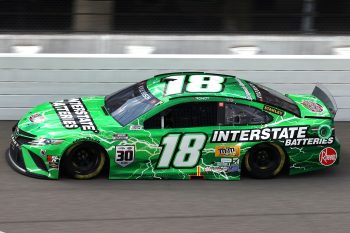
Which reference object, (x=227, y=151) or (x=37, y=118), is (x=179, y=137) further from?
(x=37, y=118)

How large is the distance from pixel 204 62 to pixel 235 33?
50.8 inches

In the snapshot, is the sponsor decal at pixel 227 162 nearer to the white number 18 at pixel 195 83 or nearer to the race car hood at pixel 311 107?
the white number 18 at pixel 195 83

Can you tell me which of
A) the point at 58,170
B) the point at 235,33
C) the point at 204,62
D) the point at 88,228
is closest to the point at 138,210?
the point at 88,228

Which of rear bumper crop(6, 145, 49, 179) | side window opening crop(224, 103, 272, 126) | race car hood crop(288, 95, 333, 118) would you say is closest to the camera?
rear bumper crop(6, 145, 49, 179)

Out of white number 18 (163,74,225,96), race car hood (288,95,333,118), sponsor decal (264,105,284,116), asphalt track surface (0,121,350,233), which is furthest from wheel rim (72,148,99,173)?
race car hood (288,95,333,118)

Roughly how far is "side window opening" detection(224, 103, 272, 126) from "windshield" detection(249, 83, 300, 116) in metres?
0.23

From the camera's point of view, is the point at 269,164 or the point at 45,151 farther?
the point at 269,164

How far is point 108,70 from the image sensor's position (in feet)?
38.4

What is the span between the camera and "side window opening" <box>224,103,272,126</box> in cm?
909

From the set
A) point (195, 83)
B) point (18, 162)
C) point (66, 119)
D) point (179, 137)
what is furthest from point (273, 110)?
point (18, 162)

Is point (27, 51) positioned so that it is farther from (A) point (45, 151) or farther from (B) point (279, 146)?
(B) point (279, 146)

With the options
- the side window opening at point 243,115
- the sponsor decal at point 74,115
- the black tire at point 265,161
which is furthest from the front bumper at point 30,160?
the black tire at point 265,161

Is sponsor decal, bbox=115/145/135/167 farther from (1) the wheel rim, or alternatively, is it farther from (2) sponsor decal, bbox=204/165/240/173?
(2) sponsor decal, bbox=204/165/240/173

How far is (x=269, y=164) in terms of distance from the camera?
9.30m
